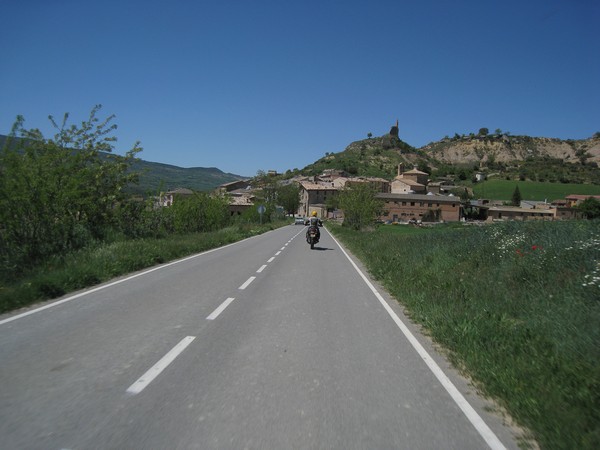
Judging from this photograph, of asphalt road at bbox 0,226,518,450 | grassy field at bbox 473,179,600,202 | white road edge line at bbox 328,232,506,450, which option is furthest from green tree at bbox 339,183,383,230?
grassy field at bbox 473,179,600,202

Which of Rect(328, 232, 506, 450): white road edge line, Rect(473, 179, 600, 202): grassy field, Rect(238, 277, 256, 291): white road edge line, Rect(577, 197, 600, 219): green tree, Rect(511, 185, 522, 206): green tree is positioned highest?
Rect(473, 179, 600, 202): grassy field

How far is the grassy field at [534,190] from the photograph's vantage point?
104750mm

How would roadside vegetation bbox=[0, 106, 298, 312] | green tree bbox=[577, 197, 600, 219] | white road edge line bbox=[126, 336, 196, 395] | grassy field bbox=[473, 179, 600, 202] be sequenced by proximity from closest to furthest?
white road edge line bbox=[126, 336, 196, 395] < roadside vegetation bbox=[0, 106, 298, 312] < green tree bbox=[577, 197, 600, 219] < grassy field bbox=[473, 179, 600, 202]

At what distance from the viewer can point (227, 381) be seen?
4.00 m

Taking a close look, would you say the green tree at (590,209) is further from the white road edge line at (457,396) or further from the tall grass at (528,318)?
the white road edge line at (457,396)

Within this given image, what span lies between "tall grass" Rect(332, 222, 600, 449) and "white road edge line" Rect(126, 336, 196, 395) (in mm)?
3353

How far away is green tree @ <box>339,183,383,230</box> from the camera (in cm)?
3712

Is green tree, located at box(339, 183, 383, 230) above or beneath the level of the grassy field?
beneath

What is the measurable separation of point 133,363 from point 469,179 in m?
176

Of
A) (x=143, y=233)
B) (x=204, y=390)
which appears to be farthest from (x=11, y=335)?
(x=143, y=233)

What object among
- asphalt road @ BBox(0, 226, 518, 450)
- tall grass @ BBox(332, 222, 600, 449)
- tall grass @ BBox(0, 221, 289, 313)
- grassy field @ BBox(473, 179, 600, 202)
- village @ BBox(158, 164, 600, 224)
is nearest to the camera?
asphalt road @ BBox(0, 226, 518, 450)

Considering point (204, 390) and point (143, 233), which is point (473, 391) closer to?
point (204, 390)

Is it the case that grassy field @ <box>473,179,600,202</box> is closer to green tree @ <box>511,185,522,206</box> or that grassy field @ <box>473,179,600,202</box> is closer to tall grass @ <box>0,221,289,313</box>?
green tree @ <box>511,185,522,206</box>

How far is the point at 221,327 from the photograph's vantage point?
6.05 m
